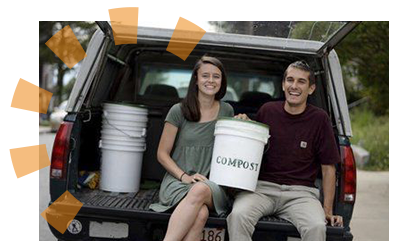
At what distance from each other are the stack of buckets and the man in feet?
3.55

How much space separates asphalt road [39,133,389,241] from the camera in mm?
6391

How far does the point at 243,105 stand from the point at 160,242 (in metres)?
2.35

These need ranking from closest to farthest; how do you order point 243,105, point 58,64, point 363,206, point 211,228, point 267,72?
point 211,228, point 243,105, point 267,72, point 363,206, point 58,64

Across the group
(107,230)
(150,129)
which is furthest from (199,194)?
(150,129)

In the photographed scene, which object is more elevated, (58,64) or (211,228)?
(58,64)

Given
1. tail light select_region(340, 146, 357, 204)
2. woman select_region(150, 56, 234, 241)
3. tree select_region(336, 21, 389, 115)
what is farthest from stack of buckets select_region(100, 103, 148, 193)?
tree select_region(336, 21, 389, 115)

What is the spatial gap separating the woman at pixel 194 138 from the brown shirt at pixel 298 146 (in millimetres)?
451

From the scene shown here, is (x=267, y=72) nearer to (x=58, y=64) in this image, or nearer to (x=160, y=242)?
(x=160, y=242)

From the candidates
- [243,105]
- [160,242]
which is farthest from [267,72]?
[160,242]

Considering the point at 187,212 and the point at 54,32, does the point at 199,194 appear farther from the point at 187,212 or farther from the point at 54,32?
the point at 54,32

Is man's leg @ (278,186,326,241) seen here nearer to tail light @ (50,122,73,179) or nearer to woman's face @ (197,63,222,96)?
woman's face @ (197,63,222,96)

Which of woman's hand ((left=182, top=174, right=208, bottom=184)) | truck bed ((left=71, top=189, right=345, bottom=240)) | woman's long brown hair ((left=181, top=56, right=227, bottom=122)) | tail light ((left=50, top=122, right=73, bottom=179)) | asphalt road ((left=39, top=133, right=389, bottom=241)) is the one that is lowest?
asphalt road ((left=39, top=133, right=389, bottom=241))

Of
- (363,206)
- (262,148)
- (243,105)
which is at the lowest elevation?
(363,206)

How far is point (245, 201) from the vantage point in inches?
155
